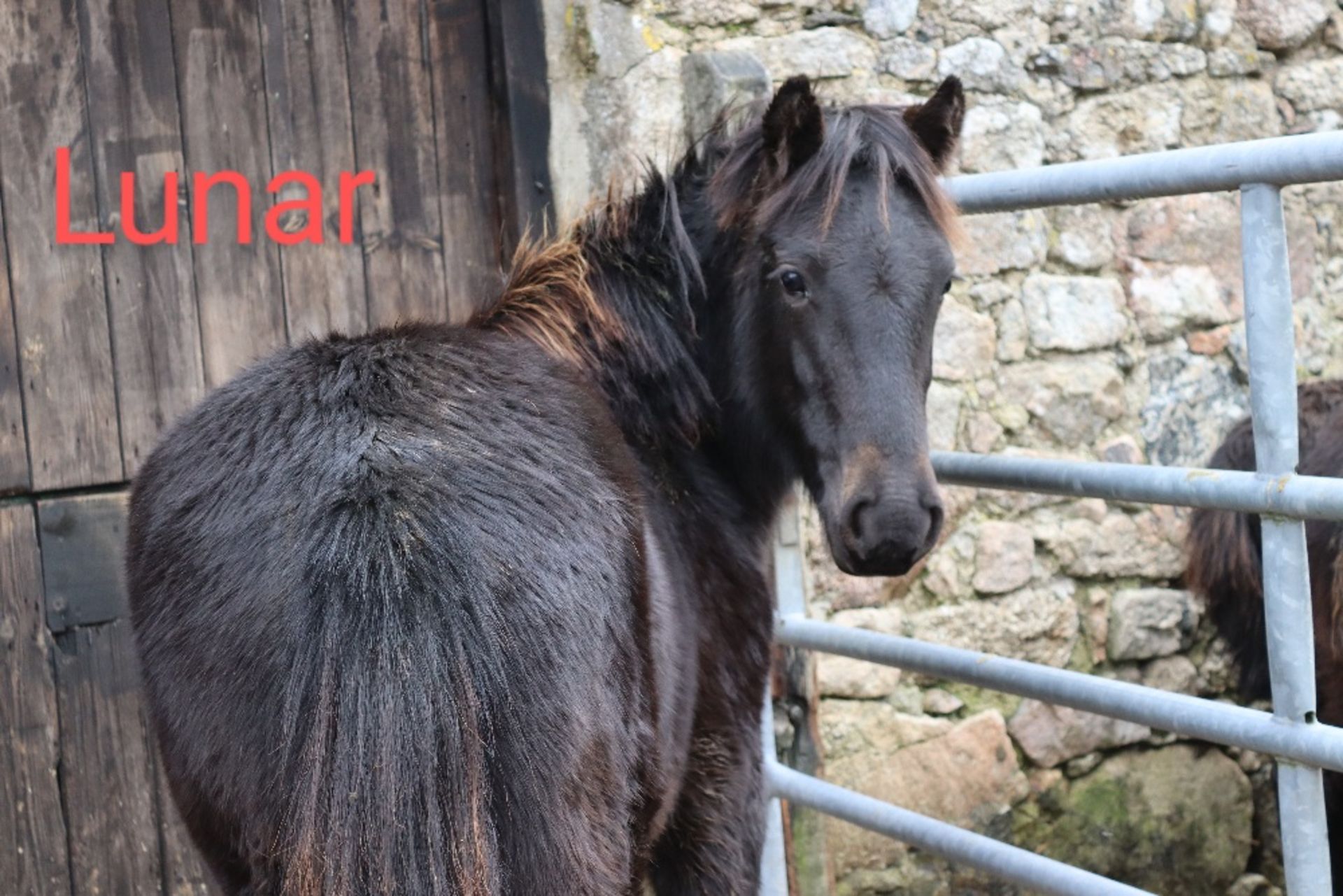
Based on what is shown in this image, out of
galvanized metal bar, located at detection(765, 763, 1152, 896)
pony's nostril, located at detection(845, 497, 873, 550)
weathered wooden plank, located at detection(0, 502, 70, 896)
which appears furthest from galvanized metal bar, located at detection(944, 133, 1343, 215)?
weathered wooden plank, located at detection(0, 502, 70, 896)

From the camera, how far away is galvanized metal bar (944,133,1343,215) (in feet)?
6.25

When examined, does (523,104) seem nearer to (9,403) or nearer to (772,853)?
(9,403)

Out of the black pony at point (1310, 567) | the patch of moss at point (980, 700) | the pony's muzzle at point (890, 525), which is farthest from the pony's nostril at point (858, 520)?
the patch of moss at point (980, 700)

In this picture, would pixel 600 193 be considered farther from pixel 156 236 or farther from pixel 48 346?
pixel 48 346

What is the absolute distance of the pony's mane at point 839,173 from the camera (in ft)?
7.68

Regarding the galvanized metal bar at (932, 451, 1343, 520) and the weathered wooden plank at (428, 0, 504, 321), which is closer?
the galvanized metal bar at (932, 451, 1343, 520)

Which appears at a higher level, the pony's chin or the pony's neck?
the pony's neck

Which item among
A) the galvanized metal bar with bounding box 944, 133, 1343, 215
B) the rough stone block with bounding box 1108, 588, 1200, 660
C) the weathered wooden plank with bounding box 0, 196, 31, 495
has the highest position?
the galvanized metal bar with bounding box 944, 133, 1343, 215

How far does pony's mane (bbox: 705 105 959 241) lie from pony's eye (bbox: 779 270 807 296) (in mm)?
100

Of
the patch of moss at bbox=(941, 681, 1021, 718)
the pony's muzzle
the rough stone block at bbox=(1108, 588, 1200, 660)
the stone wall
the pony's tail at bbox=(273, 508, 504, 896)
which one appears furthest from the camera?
the rough stone block at bbox=(1108, 588, 1200, 660)

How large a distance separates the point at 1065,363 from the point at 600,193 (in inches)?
57.3

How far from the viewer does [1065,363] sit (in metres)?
3.90

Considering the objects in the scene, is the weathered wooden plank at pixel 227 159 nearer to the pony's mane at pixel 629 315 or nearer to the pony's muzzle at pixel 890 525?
the pony's mane at pixel 629 315

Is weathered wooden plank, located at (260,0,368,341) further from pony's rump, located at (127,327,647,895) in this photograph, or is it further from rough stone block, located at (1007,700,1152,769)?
rough stone block, located at (1007,700,1152,769)
